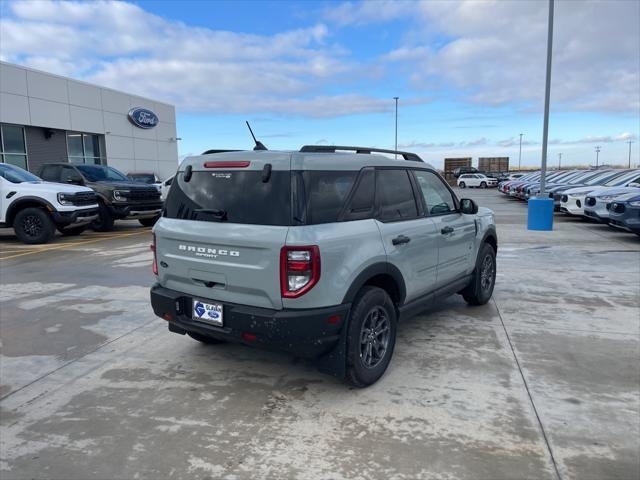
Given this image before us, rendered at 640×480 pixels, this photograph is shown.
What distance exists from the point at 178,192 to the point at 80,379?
1.74m

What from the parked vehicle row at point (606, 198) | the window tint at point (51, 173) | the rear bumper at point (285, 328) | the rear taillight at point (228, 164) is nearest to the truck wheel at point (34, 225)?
the window tint at point (51, 173)

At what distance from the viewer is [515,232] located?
1315 centimetres

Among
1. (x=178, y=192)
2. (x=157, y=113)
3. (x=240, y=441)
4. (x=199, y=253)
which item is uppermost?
(x=157, y=113)

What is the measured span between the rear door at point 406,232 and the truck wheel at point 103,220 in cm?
1111

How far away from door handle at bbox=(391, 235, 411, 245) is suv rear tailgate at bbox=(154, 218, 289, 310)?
1067mm

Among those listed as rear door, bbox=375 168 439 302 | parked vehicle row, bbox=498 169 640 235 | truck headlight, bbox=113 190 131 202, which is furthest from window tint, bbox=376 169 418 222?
truck headlight, bbox=113 190 131 202

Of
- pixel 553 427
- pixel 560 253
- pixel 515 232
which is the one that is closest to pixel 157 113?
pixel 515 232

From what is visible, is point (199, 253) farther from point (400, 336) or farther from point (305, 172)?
point (400, 336)

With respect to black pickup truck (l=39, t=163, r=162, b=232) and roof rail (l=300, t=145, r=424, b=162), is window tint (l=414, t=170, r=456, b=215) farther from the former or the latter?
black pickup truck (l=39, t=163, r=162, b=232)

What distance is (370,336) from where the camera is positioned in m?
3.75

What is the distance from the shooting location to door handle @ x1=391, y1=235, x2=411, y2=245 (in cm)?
391

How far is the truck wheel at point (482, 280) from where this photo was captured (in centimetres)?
567

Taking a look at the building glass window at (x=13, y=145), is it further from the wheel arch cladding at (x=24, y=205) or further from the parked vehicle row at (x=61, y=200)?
the wheel arch cladding at (x=24, y=205)

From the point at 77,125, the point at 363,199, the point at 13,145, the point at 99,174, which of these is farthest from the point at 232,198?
the point at 77,125
